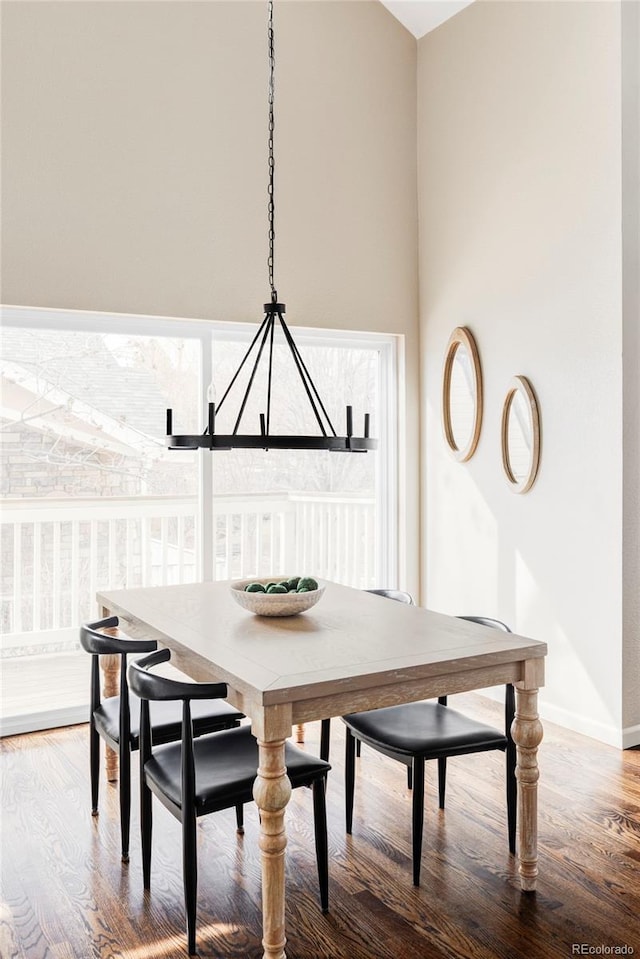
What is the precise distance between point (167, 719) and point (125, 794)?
258 millimetres

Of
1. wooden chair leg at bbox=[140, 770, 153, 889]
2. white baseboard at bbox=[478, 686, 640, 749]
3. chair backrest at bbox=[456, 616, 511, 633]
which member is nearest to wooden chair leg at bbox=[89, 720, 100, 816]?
wooden chair leg at bbox=[140, 770, 153, 889]

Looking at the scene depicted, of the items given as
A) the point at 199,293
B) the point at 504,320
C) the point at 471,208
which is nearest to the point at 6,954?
the point at 199,293

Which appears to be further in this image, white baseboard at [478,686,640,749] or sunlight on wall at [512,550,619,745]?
sunlight on wall at [512,550,619,745]

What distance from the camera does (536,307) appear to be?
3955 mm

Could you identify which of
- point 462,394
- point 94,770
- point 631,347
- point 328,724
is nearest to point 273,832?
point 328,724

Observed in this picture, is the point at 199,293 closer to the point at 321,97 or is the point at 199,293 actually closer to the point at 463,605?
the point at 321,97

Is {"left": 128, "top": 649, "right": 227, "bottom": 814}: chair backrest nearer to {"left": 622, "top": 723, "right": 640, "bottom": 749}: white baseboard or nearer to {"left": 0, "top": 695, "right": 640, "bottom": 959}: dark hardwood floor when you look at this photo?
{"left": 0, "top": 695, "right": 640, "bottom": 959}: dark hardwood floor

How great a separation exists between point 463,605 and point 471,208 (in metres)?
2.16

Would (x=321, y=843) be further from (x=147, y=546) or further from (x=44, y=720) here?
(x=147, y=546)

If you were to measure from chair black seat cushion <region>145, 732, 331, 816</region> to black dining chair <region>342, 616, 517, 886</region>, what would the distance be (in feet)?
0.87

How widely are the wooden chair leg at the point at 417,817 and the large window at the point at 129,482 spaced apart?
81.2 inches

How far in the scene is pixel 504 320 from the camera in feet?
13.7

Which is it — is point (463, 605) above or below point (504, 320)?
below

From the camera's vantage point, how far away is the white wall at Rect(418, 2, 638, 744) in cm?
359
